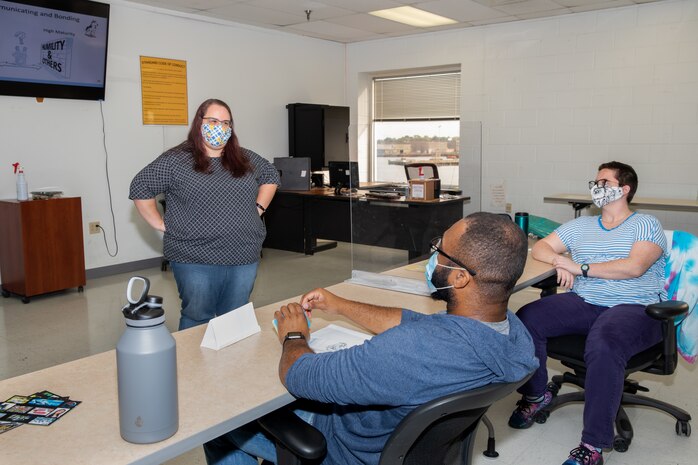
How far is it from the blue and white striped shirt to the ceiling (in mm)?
3792

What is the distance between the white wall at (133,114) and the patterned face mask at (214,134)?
3.35 meters

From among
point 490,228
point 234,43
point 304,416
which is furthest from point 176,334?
point 234,43

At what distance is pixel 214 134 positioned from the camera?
2598mm

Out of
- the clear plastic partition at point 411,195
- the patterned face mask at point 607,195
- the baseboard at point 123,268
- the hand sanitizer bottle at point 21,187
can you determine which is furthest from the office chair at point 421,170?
the baseboard at point 123,268

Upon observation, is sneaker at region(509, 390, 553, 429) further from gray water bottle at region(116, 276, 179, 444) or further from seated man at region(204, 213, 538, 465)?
gray water bottle at region(116, 276, 179, 444)

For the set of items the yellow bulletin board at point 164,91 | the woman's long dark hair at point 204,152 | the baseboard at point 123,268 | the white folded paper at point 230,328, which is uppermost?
the yellow bulletin board at point 164,91

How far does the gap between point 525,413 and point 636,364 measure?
0.58 metres

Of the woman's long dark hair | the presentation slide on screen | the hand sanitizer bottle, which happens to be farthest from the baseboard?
the woman's long dark hair

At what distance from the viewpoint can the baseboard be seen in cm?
580

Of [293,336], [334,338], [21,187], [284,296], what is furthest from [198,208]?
[21,187]

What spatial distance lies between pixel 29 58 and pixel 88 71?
511 mm

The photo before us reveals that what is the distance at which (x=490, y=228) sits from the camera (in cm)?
134

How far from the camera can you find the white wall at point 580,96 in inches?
231

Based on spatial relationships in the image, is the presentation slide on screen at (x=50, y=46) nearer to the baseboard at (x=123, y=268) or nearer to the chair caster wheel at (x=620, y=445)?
the baseboard at (x=123, y=268)
